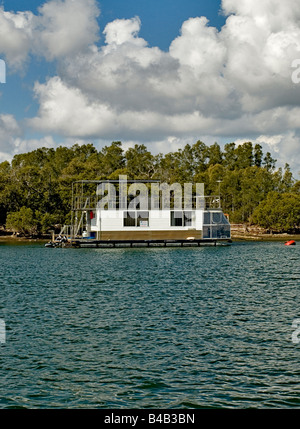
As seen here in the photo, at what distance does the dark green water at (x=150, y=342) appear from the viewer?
15391mm

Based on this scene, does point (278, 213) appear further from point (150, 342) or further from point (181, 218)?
point (150, 342)

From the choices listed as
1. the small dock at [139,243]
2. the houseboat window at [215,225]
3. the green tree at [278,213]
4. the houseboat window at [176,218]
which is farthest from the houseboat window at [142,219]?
the green tree at [278,213]

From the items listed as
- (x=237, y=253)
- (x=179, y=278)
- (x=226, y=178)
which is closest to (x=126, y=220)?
(x=237, y=253)

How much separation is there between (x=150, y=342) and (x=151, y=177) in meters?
114

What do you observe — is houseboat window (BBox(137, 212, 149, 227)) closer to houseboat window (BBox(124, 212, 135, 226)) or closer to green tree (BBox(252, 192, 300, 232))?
houseboat window (BBox(124, 212, 135, 226))

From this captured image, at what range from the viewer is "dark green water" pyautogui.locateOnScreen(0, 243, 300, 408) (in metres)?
15.4

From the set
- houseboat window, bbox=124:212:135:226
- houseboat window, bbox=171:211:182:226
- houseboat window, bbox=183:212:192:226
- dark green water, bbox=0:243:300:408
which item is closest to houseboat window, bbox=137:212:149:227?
houseboat window, bbox=124:212:135:226

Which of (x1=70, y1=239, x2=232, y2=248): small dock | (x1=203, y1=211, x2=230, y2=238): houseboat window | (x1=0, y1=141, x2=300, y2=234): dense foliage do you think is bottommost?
(x1=70, y1=239, x2=232, y2=248): small dock

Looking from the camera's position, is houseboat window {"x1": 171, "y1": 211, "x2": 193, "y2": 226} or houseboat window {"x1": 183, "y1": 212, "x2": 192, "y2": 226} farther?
houseboat window {"x1": 183, "y1": 212, "x2": 192, "y2": 226}

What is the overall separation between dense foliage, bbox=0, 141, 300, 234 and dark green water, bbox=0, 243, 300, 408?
67983 mm

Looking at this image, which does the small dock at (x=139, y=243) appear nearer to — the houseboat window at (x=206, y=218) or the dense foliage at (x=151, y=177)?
the houseboat window at (x=206, y=218)

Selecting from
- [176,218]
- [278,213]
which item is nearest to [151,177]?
[278,213]

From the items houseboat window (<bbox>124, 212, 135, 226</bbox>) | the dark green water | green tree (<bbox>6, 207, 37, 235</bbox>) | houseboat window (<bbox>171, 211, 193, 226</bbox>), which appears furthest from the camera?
green tree (<bbox>6, 207, 37, 235</bbox>)

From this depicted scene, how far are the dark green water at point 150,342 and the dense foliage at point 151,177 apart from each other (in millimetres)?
67983
